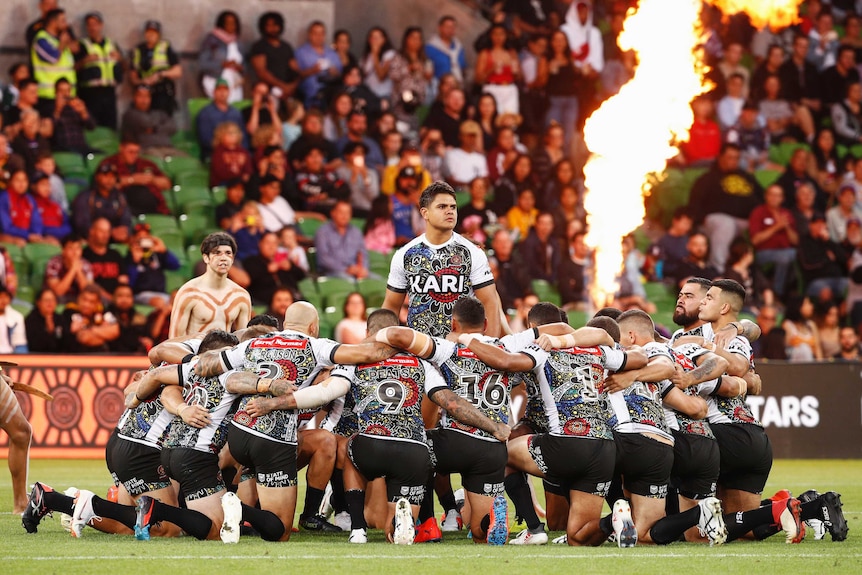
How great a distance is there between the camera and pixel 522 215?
2081 cm

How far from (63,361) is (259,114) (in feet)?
18.4

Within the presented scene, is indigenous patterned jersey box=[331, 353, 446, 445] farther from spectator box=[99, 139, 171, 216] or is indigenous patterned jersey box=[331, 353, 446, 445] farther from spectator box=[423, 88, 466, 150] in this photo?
spectator box=[423, 88, 466, 150]

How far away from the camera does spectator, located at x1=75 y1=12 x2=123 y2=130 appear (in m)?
20.5

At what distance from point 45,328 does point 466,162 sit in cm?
740

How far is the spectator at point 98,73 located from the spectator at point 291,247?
12.2ft

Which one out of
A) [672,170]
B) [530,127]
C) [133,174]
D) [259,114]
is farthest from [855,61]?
[133,174]

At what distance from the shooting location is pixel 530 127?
74.6ft

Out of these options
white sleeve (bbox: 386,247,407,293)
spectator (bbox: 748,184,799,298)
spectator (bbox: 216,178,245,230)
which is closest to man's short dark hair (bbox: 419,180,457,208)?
white sleeve (bbox: 386,247,407,293)

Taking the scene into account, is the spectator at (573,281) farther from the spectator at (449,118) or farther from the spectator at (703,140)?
the spectator at (703,140)

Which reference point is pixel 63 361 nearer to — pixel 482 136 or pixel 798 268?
pixel 482 136

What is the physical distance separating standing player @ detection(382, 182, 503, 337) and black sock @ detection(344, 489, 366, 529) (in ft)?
5.54

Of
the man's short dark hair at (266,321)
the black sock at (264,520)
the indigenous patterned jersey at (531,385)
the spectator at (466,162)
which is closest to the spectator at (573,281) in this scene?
the spectator at (466,162)

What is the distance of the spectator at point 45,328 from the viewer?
1739cm

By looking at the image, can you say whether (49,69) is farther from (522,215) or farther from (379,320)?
(379,320)
